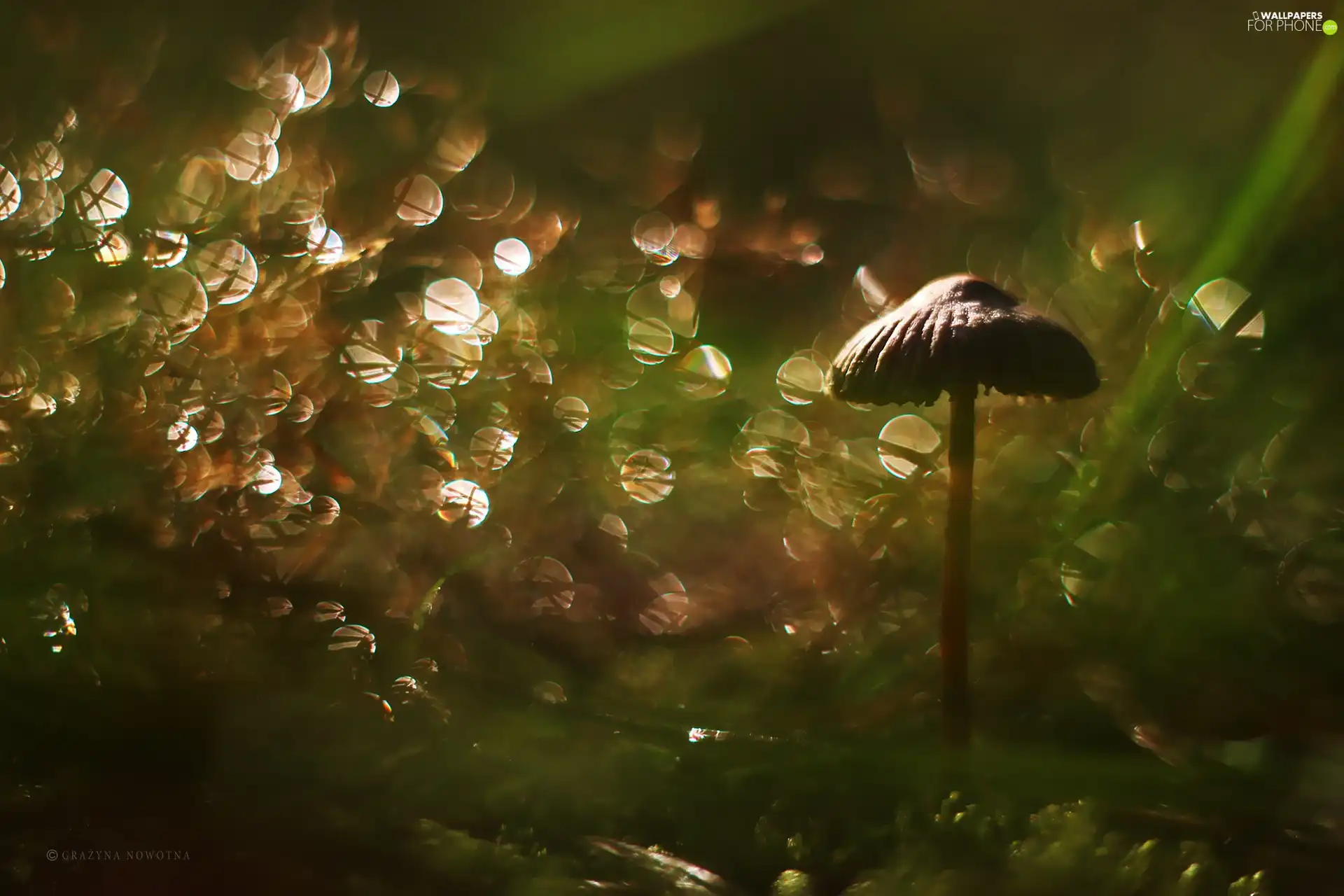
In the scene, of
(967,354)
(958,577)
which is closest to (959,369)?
(967,354)

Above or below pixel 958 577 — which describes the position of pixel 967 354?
above

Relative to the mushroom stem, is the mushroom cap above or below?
above

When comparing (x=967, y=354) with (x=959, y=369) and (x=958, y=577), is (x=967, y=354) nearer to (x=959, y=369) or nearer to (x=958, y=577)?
(x=959, y=369)

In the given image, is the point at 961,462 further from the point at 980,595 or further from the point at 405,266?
the point at 405,266

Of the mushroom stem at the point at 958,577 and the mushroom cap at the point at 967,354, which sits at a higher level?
the mushroom cap at the point at 967,354
